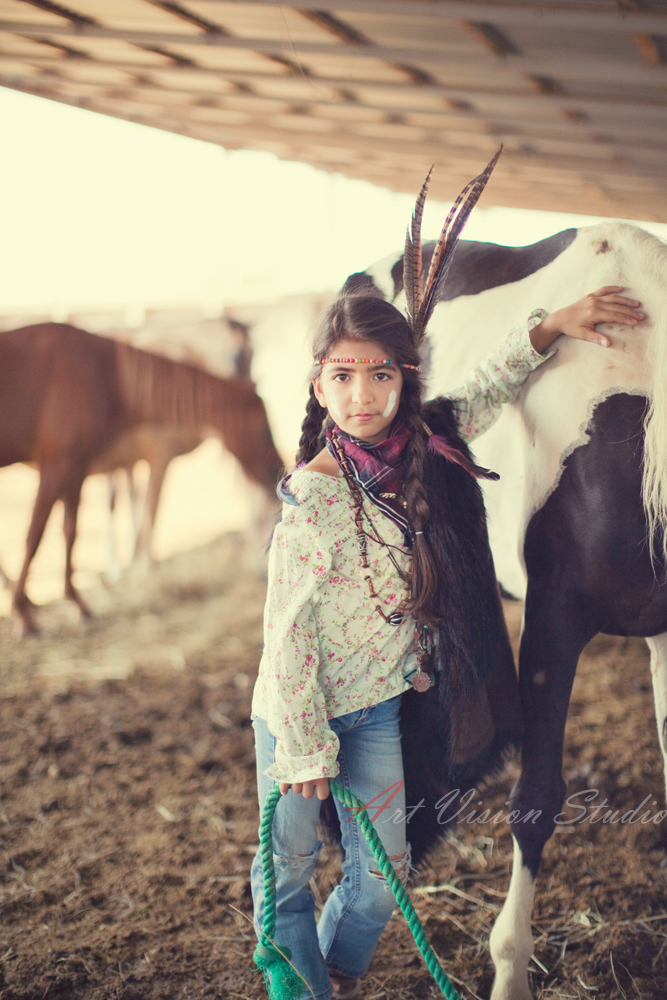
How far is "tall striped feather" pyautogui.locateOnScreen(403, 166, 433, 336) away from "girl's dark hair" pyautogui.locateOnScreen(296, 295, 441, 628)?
0.16 metres

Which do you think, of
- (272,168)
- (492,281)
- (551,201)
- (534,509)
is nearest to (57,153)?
Result: (272,168)

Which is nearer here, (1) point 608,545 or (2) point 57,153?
(1) point 608,545

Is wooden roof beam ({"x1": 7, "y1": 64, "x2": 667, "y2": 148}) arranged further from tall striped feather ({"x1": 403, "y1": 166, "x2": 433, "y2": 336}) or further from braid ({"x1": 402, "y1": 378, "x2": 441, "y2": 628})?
braid ({"x1": 402, "y1": 378, "x2": 441, "y2": 628})

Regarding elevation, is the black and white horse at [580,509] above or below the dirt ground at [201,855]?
above

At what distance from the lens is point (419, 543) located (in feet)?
4.22

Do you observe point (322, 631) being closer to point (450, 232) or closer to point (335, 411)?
point (335, 411)

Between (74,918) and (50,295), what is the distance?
413 inches

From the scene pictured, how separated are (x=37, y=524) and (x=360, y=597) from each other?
325 centimetres

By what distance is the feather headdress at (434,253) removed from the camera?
142 centimetres

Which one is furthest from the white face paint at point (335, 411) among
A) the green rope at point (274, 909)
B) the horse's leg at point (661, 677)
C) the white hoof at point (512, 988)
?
the white hoof at point (512, 988)

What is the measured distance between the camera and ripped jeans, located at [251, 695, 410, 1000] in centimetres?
131

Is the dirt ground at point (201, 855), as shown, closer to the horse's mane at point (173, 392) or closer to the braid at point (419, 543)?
the braid at point (419, 543)

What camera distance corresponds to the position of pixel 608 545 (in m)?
1.35

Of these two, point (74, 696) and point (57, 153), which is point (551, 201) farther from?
point (57, 153)
